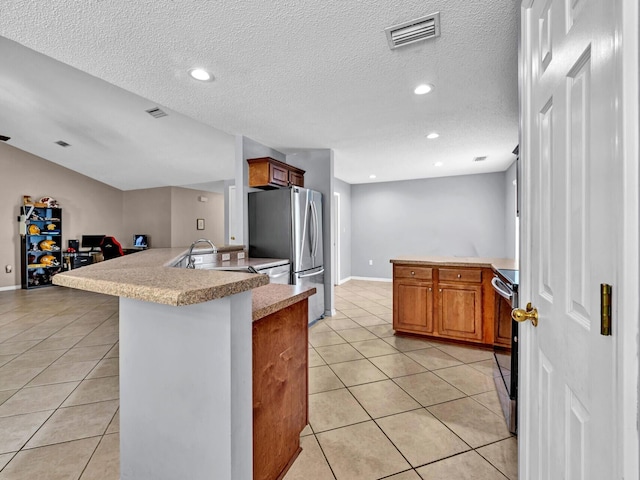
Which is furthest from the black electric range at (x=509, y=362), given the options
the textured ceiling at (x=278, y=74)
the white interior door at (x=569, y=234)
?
the textured ceiling at (x=278, y=74)

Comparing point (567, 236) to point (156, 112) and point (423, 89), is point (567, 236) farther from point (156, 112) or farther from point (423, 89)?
point (156, 112)

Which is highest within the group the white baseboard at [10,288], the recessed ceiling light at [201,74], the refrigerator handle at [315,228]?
the recessed ceiling light at [201,74]

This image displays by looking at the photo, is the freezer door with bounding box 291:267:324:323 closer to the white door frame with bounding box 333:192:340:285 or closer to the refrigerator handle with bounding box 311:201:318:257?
the refrigerator handle with bounding box 311:201:318:257

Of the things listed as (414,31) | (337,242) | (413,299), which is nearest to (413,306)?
(413,299)

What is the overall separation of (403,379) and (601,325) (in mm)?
2017

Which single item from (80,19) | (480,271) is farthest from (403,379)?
(80,19)

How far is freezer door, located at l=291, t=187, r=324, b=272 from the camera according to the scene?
3496mm

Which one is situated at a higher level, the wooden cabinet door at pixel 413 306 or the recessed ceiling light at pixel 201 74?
the recessed ceiling light at pixel 201 74

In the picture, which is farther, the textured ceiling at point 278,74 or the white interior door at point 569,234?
the textured ceiling at point 278,74

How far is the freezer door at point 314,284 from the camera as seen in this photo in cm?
355

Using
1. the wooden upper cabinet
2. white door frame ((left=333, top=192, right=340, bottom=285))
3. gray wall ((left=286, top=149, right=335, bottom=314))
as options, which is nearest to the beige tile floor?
gray wall ((left=286, top=149, right=335, bottom=314))

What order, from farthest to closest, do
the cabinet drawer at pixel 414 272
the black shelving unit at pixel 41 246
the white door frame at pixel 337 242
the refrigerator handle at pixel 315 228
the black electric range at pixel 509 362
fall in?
1. the white door frame at pixel 337 242
2. the black shelving unit at pixel 41 246
3. the refrigerator handle at pixel 315 228
4. the cabinet drawer at pixel 414 272
5. the black electric range at pixel 509 362

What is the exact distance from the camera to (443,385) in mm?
2227

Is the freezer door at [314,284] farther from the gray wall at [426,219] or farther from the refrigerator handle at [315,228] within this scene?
the gray wall at [426,219]
